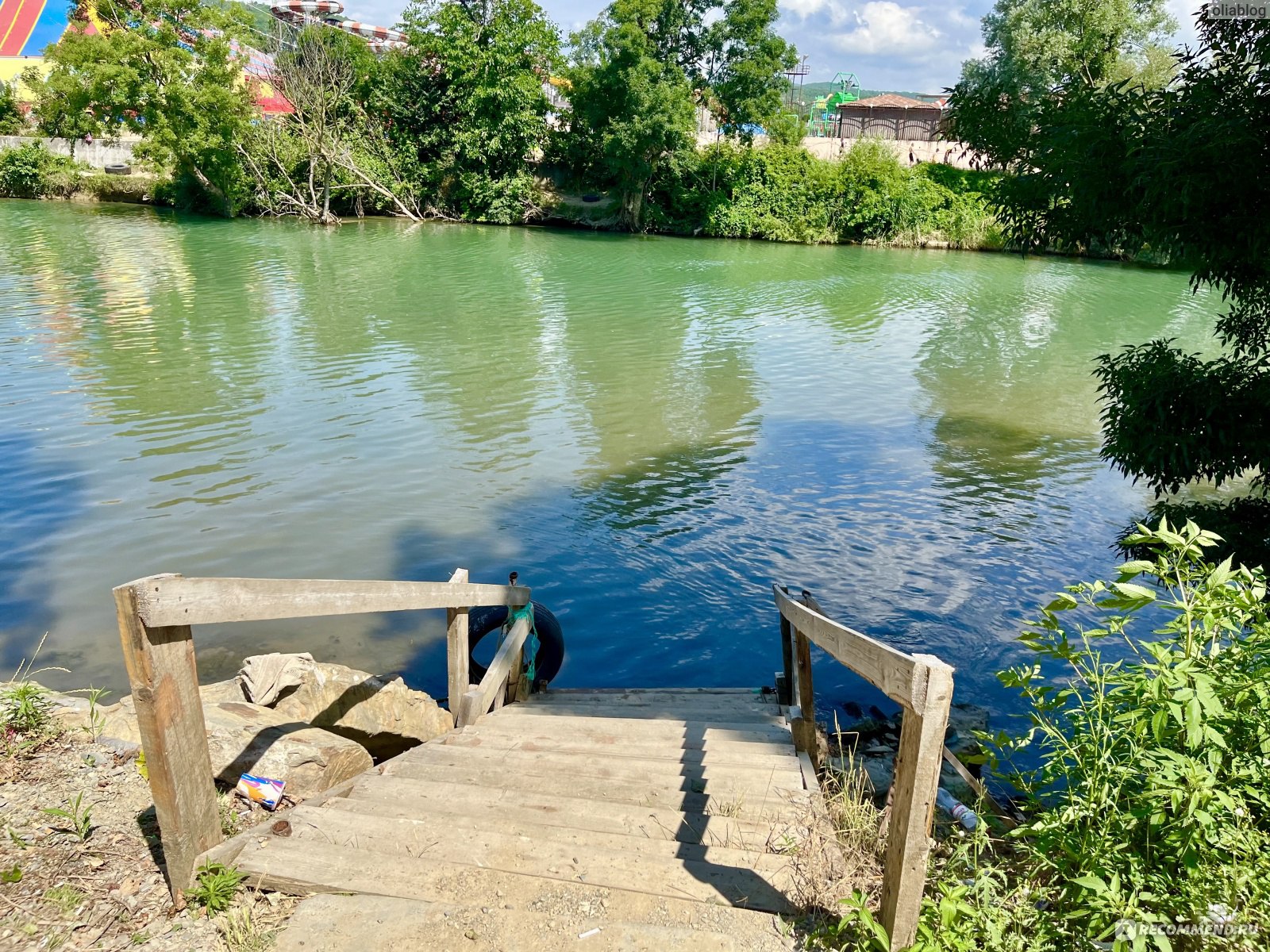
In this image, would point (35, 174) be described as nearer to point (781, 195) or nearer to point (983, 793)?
point (781, 195)

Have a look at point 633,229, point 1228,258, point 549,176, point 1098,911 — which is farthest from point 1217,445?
point 549,176

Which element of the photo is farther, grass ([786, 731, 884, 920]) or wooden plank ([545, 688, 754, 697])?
wooden plank ([545, 688, 754, 697])

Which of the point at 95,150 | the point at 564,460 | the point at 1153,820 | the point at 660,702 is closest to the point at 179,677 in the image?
the point at 1153,820

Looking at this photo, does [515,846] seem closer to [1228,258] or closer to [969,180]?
[1228,258]

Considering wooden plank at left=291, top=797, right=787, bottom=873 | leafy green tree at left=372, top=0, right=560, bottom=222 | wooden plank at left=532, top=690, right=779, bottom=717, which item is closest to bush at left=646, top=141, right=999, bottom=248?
leafy green tree at left=372, top=0, right=560, bottom=222

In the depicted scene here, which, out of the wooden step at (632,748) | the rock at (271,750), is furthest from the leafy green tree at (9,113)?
the wooden step at (632,748)

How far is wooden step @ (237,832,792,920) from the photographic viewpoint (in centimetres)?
293

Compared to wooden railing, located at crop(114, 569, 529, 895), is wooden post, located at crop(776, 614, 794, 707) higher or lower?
lower

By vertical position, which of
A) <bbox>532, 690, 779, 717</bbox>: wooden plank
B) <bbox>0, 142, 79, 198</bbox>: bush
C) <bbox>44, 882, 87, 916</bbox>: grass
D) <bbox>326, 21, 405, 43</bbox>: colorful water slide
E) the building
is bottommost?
<bbox>532, 690, 779, 717</bbox>: wooden plank

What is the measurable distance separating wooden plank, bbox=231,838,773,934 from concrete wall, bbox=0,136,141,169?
183 ft

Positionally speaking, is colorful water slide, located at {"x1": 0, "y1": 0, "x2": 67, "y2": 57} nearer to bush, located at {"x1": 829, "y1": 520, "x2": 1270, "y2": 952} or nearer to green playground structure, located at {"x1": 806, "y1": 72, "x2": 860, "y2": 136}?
green playground structure, located at {"x1": 806, "y1": 72, "x2": 860, "y2": 136}

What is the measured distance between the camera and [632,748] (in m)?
4.73

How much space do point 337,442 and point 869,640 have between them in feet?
37.0

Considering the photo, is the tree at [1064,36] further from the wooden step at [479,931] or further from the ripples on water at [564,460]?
the wooden step at [479,931]
